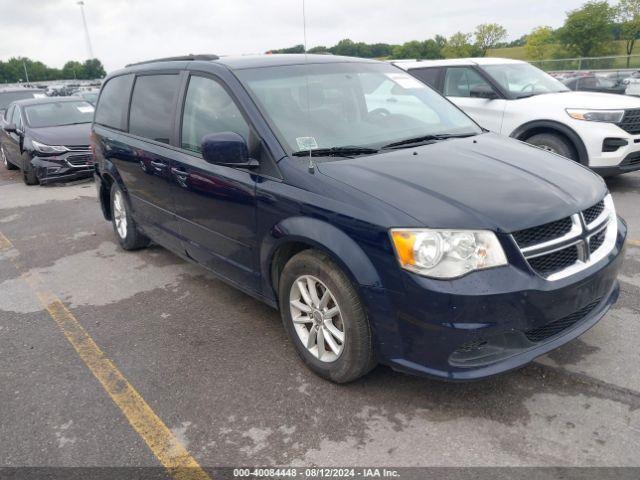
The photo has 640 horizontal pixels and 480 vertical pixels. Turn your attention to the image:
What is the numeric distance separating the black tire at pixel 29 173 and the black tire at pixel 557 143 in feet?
28.3

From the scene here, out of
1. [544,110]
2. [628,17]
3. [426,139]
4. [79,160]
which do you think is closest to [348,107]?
[426,139]

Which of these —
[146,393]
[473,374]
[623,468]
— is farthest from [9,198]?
[623,468]

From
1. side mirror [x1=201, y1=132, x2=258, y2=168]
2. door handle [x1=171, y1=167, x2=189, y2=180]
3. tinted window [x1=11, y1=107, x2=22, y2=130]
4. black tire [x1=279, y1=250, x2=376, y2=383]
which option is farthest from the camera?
tinted window [x1=11, y1=107, x2=22, y2=130]

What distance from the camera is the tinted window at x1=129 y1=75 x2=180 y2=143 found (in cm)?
410

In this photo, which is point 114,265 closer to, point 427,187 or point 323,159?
point 323,159

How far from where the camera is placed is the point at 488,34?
258 feet

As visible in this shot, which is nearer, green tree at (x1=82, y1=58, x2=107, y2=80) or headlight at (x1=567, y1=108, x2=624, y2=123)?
headlight at (x1=567, y1=108, x2=624, y2=123)

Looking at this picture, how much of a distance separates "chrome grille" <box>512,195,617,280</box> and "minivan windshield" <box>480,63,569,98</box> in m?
4.82

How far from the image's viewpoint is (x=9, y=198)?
9023 mm

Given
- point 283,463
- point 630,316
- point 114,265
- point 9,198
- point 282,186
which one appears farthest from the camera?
point 9,198

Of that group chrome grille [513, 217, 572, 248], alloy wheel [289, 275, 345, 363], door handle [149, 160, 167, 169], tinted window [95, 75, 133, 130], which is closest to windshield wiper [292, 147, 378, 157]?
alloy wheel [289, 275, 345, 363]

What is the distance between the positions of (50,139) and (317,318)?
28.5ft

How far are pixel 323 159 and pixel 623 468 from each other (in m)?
2.09

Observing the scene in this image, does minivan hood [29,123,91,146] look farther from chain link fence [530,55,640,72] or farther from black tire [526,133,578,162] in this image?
chain link fence [530,55,640,72]
